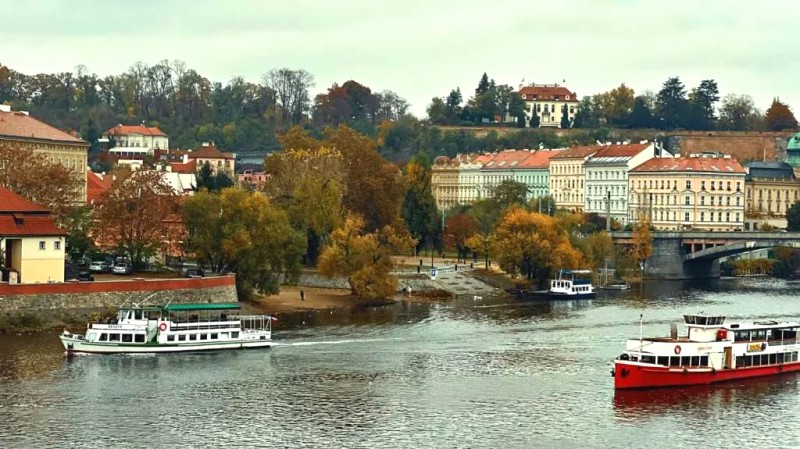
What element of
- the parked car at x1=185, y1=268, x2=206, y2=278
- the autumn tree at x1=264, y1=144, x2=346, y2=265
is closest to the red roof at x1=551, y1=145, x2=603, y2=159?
the autumn tree at x1=264, y1=144, x2=346, y2=265

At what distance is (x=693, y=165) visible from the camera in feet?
526

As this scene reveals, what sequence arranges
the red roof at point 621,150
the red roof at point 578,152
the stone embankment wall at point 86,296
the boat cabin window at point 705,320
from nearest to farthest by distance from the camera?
the boat cabin window at point 705,320, the stone embankment wall at point 86,296, the red roof at point 621,150, the red roof at point 578,152

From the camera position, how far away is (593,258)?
124500 millimetres

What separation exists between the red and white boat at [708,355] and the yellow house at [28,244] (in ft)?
102

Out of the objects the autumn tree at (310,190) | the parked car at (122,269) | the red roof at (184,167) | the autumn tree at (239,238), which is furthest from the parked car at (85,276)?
the red roof at (184,167)

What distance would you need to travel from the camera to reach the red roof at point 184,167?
6486 inches

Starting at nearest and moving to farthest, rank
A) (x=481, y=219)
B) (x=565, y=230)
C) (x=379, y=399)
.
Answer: (x=379, y=399) < (x=565, y=230) < (x=481, y=219)

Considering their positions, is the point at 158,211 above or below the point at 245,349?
above

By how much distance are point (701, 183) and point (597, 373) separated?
92744 millimetres

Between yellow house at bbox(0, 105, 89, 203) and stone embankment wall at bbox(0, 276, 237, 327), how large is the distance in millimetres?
28771

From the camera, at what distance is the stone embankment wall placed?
7988 centimetres

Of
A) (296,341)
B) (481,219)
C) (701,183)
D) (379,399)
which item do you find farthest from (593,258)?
(379,399)

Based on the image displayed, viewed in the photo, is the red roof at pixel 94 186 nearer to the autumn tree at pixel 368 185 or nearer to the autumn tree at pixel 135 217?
the autumn tree at pixel 368 185

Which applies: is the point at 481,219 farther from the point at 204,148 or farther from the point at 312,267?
the point at 204,148
